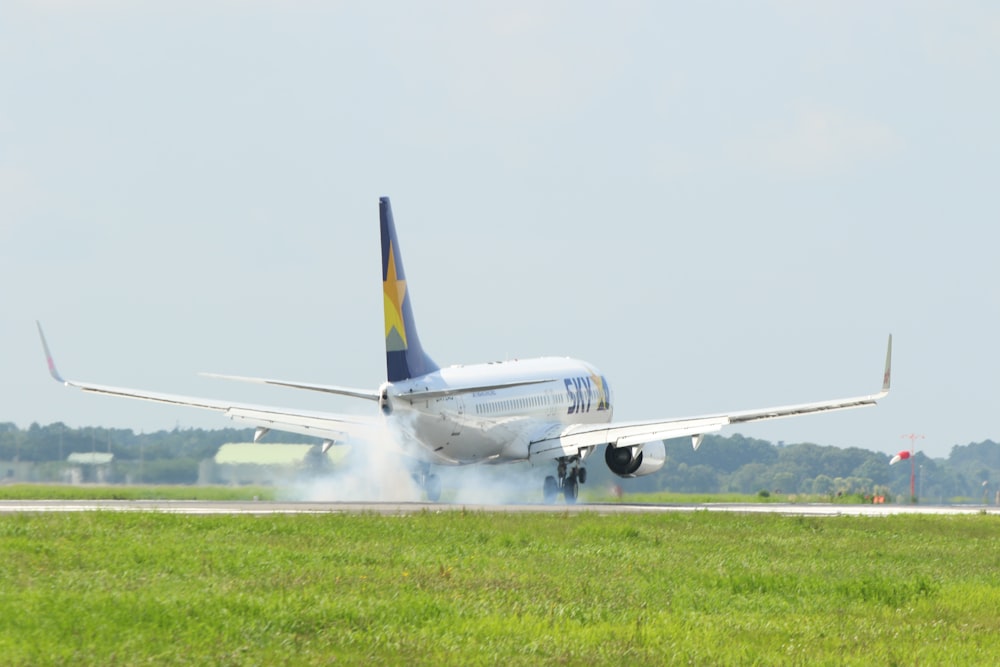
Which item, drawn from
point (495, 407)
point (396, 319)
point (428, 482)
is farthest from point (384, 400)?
point (495, 407)

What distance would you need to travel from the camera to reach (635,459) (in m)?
60.0

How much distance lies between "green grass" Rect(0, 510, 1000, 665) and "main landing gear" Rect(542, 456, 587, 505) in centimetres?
2466

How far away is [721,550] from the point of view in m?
32.2

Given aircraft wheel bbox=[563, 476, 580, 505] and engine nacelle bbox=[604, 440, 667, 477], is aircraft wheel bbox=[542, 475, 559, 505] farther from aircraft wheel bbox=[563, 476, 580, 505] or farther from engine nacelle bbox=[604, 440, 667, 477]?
engine nacelle bbox=[604, 440, 667, 477]

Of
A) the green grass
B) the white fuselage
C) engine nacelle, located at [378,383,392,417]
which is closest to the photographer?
the green grass

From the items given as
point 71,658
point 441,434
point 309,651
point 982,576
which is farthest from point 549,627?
point 441,434

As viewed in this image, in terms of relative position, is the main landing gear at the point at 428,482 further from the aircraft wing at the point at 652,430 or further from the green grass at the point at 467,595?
the green grass at the point at 467,595

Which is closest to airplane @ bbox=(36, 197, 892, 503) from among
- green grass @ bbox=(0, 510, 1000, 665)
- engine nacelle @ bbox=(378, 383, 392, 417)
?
engine nacelle @ bbox=(378, 383, 392, 417)

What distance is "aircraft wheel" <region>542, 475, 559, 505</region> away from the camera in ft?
200

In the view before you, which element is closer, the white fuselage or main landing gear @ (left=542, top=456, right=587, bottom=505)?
the white fuselage

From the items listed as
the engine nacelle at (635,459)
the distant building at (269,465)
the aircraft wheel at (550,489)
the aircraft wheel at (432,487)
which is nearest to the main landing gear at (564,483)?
the aircraft wheel at (550,489)

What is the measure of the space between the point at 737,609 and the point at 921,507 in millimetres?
42445

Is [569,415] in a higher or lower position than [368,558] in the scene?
higher

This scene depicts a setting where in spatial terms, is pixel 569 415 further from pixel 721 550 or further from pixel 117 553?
pixel 117 553
